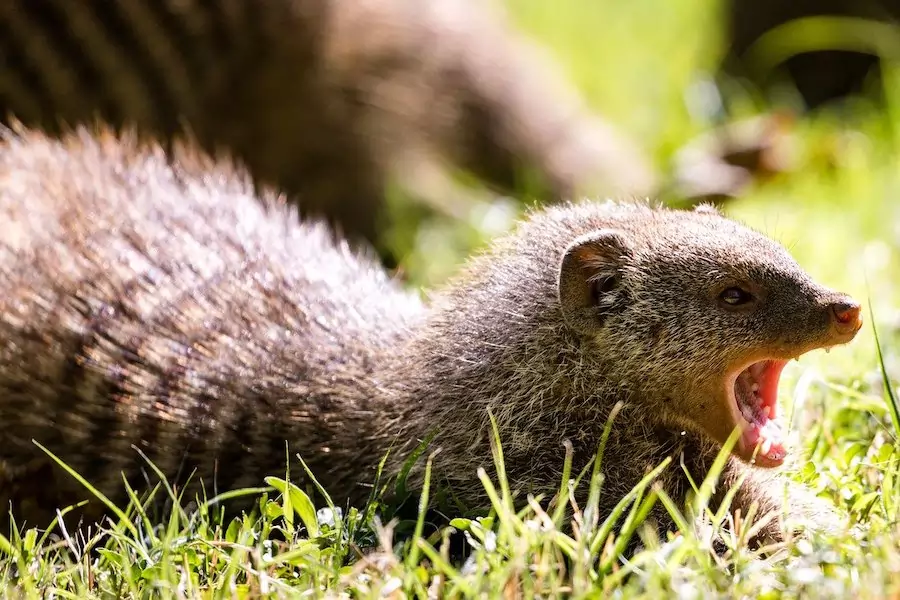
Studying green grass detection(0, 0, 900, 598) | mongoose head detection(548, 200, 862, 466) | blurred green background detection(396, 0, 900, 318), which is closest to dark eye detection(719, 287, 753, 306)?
mongoose head detection(548, 200, 862, 466)

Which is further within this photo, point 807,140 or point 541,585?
point 807,140

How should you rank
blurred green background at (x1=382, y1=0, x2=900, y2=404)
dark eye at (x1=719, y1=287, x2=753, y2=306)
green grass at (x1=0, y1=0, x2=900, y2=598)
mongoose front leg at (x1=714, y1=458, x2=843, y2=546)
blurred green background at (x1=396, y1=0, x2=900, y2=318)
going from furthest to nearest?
blurred green background at (x1=396, y1=0, x2=900, y2=318), blurred green background at (x1=382, y1=0, x2=900, y2=404), dark eye at (x1=719, y1=287, x2=753, y2=306), mongoose front leg at (x1=714, y1=458, x2=843, y2=546), green grass at (x1=0, y1=0, x2=900, y2=598)

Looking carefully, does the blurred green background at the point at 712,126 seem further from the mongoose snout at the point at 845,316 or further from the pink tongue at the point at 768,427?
the mongoose snout at the point at 845,316

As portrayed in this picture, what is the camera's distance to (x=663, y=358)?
267 cm

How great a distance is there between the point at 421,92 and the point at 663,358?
285cm

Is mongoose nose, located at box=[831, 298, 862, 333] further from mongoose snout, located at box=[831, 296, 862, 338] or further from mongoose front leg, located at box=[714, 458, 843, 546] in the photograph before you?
mongoose front leg, located at box=[714, 458, 843, 546]

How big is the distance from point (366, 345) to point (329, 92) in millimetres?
2181

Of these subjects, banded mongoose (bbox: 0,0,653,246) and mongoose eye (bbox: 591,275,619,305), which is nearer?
mongoose eye (bbox: 591,275,619,305)

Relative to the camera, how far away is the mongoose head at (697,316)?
2617mm

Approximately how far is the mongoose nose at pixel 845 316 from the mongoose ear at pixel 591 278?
0.44 m

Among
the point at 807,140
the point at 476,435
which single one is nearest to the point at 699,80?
the point at 807,140

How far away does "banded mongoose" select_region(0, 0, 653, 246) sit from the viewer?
14.4 ft

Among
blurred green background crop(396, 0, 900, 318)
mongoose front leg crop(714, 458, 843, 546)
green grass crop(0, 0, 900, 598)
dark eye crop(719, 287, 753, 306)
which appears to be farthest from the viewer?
blurred green background crop(396, 0, 900, 318)

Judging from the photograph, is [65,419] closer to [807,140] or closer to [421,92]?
[421,92]
